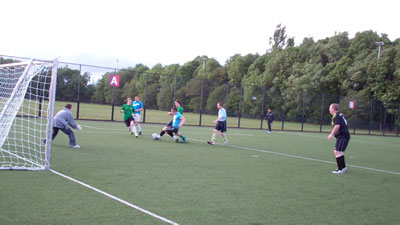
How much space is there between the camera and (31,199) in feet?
17.1

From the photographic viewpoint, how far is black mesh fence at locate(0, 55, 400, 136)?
2438 cm

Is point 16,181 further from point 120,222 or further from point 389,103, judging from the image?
point 389,103

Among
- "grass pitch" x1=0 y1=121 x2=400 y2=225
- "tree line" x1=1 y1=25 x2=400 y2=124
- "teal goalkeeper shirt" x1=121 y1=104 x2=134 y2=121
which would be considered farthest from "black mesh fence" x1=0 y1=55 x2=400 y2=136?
"grass pitch" x1=0 y1=121 x2=400 y2=225

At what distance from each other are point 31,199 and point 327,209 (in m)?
4.51

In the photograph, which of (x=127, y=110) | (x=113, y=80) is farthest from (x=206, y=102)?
(x=127, y=110)

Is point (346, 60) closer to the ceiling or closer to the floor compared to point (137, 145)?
closer to the ceiling

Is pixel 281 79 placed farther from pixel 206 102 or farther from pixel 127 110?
pixel 127 110

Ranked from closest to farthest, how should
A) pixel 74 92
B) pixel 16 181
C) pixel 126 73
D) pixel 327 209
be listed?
pixel 327 209, pixel 16 181, pixel 74 92, pixel 126 73

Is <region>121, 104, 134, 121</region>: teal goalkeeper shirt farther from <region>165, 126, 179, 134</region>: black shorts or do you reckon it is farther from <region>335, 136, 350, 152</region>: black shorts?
<region>335, 136, 350, 152</region>: black shorts

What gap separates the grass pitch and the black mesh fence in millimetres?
14451

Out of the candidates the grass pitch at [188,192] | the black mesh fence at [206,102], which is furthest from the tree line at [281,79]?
the grass pitch at [188,192]

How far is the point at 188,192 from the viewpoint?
6332 mm

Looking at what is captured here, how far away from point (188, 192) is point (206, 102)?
2787 centimetres

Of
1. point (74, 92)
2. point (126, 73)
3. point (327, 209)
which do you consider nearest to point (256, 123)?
point (126, 73)
